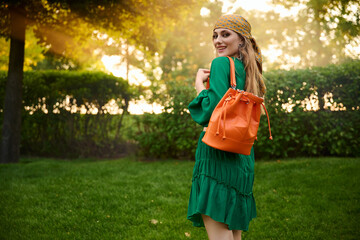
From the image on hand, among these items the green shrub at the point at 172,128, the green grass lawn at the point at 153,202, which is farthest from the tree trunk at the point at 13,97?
the green shrub at the point at 172,128

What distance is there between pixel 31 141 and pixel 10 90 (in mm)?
1859

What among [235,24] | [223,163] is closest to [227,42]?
[235,24]

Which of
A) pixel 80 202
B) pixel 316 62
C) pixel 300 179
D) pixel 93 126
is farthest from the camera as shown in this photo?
pixel 316 62

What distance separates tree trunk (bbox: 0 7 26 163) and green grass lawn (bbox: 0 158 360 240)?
896 millimetres

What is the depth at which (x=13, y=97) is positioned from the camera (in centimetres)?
715

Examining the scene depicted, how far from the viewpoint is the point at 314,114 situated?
6730 mm

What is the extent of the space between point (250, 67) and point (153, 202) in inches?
121

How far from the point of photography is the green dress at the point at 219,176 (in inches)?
69.7

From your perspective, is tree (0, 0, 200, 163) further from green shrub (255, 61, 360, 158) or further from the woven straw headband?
the woven straw headband

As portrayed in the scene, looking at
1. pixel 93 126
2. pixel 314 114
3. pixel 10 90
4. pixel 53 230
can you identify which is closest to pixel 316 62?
pixel 314 114

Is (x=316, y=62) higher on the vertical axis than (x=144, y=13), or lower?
higher

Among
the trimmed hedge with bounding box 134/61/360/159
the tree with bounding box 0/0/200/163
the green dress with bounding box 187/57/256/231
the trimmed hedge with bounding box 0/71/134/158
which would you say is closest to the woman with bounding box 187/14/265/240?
the green dress with bounding box 187/57/256/231

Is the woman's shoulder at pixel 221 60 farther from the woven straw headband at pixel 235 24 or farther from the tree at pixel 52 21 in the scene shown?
the tree at pixel 52 21

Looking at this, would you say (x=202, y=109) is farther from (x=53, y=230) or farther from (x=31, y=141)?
(x=31, y=141)
